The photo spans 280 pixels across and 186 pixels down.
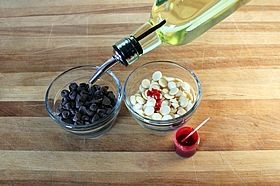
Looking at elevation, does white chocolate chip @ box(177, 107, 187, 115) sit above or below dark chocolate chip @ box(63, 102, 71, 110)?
below

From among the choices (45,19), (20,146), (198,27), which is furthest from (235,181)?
(45,19)

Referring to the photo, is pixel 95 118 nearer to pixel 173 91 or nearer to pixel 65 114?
pixel 65 114

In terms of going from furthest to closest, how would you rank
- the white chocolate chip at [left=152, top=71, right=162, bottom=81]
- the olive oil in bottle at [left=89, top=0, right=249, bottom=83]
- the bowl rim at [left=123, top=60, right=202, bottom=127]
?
the white chocolate chip at [left=152, top=71, right=162, bottom=81] < the bowl rim at [left=123, top=60, right=202, bottom=127] < the olive oil in bottle at [left=89, top=0, right=249, bottom=83]

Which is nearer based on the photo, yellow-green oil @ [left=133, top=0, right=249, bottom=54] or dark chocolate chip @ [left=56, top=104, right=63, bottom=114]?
yellow-green oil @ [left=133, top=0, right=249, bottom=54]

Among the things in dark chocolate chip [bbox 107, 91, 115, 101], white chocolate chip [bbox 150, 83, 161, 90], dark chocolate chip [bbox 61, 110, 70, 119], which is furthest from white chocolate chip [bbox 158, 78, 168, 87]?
dark chocolate chip [bbox 61, 110, 70, 119]

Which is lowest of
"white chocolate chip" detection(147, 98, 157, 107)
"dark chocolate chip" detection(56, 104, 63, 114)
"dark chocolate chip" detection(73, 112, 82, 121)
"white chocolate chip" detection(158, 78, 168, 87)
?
"dark chocolate chip" detection(56, 104, 63, 114)

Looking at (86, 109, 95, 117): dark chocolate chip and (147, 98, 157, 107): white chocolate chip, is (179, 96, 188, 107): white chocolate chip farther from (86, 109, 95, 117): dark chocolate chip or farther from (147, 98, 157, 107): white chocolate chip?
(86, 109, 95, 117): dark chocolate chip

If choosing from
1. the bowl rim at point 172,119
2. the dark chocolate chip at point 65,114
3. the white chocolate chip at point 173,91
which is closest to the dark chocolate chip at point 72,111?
the dark chocolate chip at point 65,114
